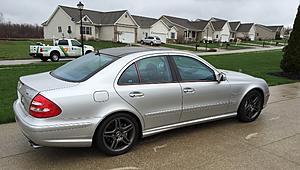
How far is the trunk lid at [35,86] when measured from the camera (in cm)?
320

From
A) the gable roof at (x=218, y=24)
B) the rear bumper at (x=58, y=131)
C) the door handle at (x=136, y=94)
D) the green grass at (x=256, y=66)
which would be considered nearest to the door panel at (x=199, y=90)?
the door handle at (x=136, y=94)

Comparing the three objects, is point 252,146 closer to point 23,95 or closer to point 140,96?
point 140,96

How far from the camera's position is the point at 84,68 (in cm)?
378

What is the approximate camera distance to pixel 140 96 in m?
3.61

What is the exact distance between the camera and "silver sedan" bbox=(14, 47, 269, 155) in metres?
3.11

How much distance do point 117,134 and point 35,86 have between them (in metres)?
1.24

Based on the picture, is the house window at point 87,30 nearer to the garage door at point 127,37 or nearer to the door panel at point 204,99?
the garage door at point 127,37

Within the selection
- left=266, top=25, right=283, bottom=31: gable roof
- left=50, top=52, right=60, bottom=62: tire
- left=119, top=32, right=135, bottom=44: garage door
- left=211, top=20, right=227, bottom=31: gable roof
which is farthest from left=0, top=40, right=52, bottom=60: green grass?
left=266, top=25, right=283, bottom=31: gable roof

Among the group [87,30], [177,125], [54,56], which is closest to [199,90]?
[177,125]

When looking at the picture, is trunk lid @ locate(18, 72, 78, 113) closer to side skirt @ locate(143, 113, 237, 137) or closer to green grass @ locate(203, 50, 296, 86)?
side skirt @ locate(143, 113, 237, 137)

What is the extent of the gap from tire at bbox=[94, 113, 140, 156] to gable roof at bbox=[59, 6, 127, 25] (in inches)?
1546

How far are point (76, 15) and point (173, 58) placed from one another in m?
40.4

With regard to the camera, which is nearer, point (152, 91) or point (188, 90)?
point (152, 91)

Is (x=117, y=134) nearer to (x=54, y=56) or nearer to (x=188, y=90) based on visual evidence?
(x=188, y=90)
